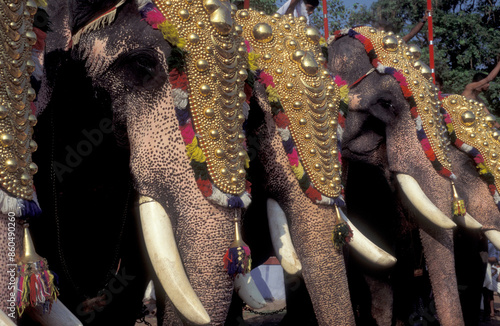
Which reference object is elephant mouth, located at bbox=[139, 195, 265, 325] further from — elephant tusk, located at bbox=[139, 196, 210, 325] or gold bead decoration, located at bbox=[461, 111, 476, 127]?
gold bead decoration, located at bbox=[461, 111, 476, 127]

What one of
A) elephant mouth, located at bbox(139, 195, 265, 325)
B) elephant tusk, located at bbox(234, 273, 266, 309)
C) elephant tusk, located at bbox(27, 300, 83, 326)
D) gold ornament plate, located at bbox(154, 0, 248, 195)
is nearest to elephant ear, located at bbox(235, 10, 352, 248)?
elephant tusk, located at bbox(234, 273, 266, 309)

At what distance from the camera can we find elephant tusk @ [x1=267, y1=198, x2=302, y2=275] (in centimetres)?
229

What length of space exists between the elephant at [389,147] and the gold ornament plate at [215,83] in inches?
60.0

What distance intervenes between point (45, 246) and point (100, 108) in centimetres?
47

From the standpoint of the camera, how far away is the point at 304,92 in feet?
8.83

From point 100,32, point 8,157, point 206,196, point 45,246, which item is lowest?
point 45,246

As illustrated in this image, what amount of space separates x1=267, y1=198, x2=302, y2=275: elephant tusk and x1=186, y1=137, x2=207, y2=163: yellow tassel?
62cm

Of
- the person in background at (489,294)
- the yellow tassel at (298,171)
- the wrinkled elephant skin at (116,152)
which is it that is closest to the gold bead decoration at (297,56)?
the yellow tassel at (298,171)

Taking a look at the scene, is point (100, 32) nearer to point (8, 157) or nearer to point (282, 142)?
point (8, 157)

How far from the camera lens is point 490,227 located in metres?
3.92

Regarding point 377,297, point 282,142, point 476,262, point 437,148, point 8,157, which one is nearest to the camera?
point 8,157

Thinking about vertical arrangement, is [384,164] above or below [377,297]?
above

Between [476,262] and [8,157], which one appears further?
[476,262]

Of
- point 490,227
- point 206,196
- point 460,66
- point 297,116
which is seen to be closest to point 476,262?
point 490,227
